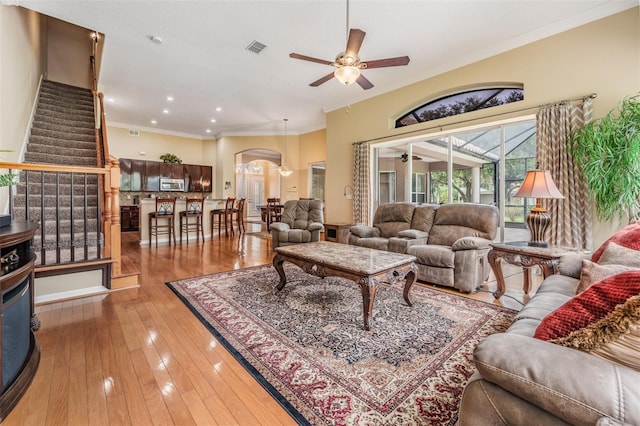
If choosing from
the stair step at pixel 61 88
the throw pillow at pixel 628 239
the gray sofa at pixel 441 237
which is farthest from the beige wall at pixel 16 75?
the throw pillow at pixel 628 239

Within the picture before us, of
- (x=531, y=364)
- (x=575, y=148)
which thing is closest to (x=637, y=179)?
(x=575, y=148)

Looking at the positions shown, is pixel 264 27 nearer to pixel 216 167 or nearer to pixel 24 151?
pixel 24 151

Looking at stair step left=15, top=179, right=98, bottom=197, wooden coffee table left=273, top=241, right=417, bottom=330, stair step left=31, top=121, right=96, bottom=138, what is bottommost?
wooden coffee table left=273, top=241, right=417, bottom=330

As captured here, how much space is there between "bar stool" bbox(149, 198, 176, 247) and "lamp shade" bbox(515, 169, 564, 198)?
652 cm

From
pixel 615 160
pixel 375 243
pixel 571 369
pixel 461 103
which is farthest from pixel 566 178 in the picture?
pixel 571 369

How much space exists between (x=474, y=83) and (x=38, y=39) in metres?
7.73

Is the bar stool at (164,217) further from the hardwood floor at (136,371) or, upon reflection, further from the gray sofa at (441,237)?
the gray sofa at (441,237)

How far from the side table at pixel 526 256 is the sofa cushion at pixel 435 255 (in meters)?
0.44

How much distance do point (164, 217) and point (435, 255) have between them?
19.0ft

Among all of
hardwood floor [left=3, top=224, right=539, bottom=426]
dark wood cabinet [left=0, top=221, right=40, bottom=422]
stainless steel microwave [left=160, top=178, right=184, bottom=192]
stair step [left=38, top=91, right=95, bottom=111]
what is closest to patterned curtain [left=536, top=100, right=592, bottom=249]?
hardwood floor [left=3, top=224, right=539, bottom=426]

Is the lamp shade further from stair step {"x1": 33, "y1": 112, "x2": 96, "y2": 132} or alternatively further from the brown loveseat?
stair step {"x1": 33, "y1": 112, "x2": 96, "y2": 132}

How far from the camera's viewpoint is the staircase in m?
3.37

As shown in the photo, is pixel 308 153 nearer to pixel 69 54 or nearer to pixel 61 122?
pixel 61 122

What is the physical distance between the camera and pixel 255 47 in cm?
425
